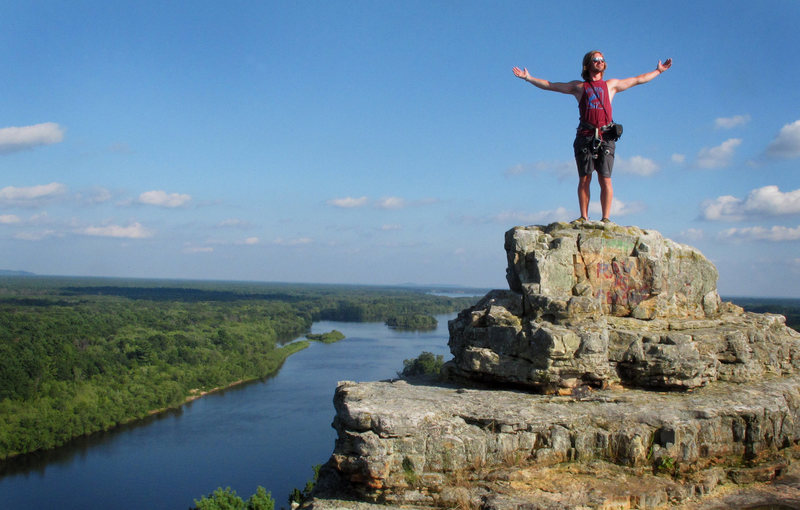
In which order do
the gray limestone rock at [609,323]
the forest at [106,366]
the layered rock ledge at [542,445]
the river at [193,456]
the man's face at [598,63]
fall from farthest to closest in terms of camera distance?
the forest at [106,366]
the river at [193,456]
the man's face at [598,63]
the gray limestone rock at [609,323]
the layered rock ledge at [542,445]

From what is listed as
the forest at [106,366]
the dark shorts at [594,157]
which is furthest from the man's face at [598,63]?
the forest at [106,366]

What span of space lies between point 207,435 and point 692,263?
26257 millimetres

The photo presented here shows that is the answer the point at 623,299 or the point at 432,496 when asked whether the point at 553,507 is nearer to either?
the point at 432,496

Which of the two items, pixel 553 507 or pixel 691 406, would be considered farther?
pixel 691 406

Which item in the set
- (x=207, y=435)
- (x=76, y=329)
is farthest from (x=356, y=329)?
(x=207, y=435)

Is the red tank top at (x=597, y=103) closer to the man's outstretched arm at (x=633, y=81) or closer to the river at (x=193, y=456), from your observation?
the man's outstretched arm at (x=633, y=81)

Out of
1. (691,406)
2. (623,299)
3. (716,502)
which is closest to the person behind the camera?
(716,502)

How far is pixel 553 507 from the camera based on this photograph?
18.3ft

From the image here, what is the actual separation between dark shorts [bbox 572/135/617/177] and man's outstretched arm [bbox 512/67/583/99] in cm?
67

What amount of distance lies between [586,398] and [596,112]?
4.16m

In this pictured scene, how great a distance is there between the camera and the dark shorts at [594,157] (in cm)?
833

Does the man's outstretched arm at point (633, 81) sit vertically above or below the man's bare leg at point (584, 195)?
above

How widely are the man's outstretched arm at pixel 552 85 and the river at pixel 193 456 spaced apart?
17.5 metres

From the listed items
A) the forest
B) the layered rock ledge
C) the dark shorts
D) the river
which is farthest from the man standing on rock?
the forest
